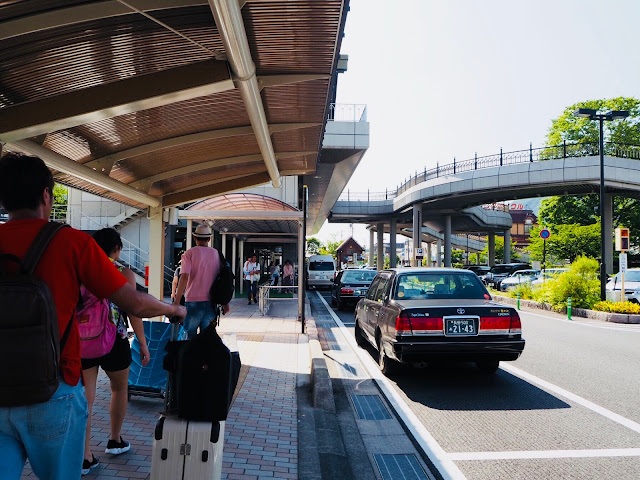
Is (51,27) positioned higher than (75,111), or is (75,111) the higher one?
(51,27)

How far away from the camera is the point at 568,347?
1099 centimetres

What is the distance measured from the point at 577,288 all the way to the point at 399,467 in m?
17.0

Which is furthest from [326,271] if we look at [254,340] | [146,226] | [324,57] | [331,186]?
[324,57]

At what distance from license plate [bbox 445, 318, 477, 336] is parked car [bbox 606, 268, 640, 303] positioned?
49.4ft

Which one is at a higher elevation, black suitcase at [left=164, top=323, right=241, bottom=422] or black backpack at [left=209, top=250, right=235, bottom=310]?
black backpack at [left=209, top=250, right=235, bottom=310]

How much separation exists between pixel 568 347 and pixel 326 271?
23725mm

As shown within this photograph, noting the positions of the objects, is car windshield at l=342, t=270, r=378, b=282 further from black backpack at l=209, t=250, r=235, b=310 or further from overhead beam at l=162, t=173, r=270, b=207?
black backpack at l=209, t=250, r=235, b=310

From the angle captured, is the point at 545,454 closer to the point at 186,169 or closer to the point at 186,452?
the point at 186,452

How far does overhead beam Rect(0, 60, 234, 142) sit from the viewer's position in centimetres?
504

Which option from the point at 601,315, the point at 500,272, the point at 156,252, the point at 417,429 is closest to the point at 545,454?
the point at 417,429

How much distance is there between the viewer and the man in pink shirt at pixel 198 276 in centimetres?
617

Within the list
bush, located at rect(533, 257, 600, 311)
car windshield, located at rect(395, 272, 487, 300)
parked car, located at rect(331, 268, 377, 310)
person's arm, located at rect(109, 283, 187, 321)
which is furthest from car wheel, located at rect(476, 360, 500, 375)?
bush, located at rect(533, 257, 600, 311)

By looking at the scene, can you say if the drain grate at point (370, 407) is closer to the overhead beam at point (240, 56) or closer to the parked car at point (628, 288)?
the overhead beam at point (240, 56)

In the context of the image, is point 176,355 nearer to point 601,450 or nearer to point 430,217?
point 601,450
